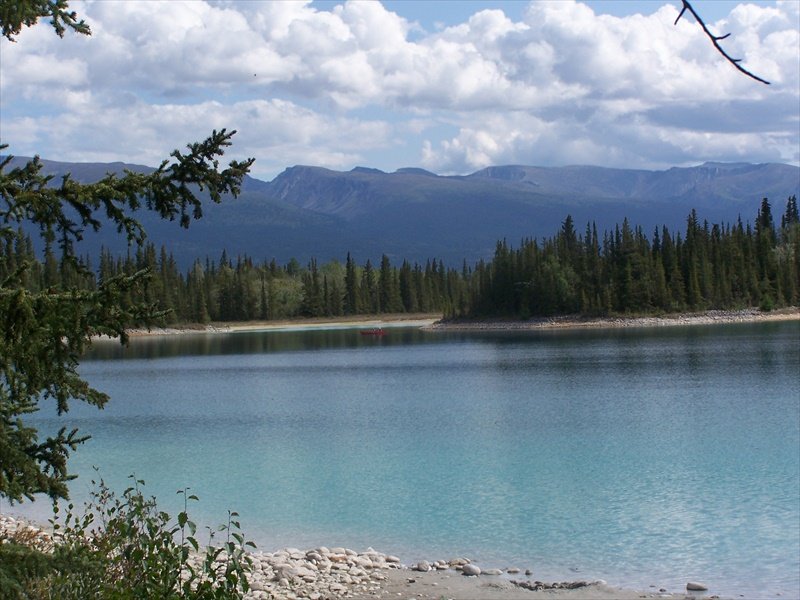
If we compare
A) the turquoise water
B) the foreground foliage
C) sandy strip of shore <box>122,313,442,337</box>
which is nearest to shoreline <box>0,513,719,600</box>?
the turquoise water

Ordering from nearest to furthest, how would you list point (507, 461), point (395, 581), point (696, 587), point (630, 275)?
point (696, 587)
point (395, 581)
point (507, 461)
point (630, 275)

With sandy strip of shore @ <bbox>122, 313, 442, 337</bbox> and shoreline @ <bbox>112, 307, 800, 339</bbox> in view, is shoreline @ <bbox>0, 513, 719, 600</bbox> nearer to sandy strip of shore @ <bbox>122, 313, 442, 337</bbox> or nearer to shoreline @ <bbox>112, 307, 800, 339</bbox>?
shoreline @ <bbox>112, 307, 800, 339</bbox>

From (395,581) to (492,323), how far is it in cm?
12812

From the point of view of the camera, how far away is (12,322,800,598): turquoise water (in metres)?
19.0

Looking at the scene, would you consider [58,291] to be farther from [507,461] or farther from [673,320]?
[673,320]

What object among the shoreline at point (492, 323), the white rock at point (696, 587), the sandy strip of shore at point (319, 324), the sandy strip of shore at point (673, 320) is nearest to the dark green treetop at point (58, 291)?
the white rock at point (696, 587)

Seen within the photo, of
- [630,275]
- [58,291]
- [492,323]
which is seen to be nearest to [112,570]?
[58,291]

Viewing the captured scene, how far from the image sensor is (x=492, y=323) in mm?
143500

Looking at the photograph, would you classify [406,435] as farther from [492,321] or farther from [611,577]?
[492,321]

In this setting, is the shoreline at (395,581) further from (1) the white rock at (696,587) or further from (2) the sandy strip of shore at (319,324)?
(2) the sandy strip of shore at (319,324)

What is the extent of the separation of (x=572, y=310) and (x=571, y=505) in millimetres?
114372

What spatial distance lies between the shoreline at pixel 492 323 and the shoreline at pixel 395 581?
89145mm

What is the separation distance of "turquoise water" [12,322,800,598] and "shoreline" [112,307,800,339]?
58917 millimetres

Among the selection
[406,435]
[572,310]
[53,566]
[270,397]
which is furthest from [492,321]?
[53,566]
